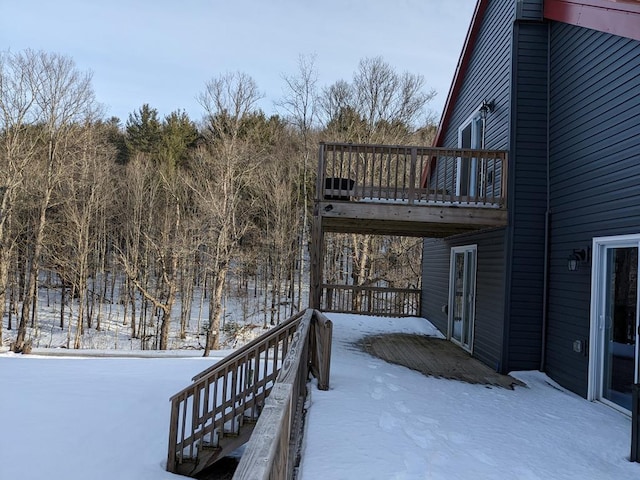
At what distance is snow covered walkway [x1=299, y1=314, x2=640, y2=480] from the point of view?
306cm

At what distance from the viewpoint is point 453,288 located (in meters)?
9.30

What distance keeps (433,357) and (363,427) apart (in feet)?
12.4

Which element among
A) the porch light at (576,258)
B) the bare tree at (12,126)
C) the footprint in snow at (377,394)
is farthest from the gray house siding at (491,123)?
the bare tree at (12,126)

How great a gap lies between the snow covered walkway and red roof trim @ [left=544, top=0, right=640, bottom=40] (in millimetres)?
3962

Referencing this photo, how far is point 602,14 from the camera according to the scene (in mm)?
4969

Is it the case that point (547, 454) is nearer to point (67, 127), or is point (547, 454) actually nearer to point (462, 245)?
point (462, 245)

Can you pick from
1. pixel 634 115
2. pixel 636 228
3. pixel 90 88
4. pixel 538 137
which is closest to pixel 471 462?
pixel 636 228

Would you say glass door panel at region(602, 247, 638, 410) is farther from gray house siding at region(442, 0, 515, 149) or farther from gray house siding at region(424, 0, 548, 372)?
gray house siding at region(442, 0, 515, 149)

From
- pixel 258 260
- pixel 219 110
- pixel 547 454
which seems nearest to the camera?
pixel 547 454

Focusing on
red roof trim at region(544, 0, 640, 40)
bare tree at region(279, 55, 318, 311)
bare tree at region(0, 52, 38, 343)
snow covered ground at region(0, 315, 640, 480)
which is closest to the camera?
snow covered ground at region(0, 315, 640, 480)

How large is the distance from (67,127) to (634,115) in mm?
18122

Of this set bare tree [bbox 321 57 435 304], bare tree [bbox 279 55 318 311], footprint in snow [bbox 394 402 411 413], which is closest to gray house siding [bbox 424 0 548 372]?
footprint in snow [bbox 394 402 411 413]

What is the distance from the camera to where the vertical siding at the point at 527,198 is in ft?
20.6

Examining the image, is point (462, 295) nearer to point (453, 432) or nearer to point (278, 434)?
point (453, 432)
